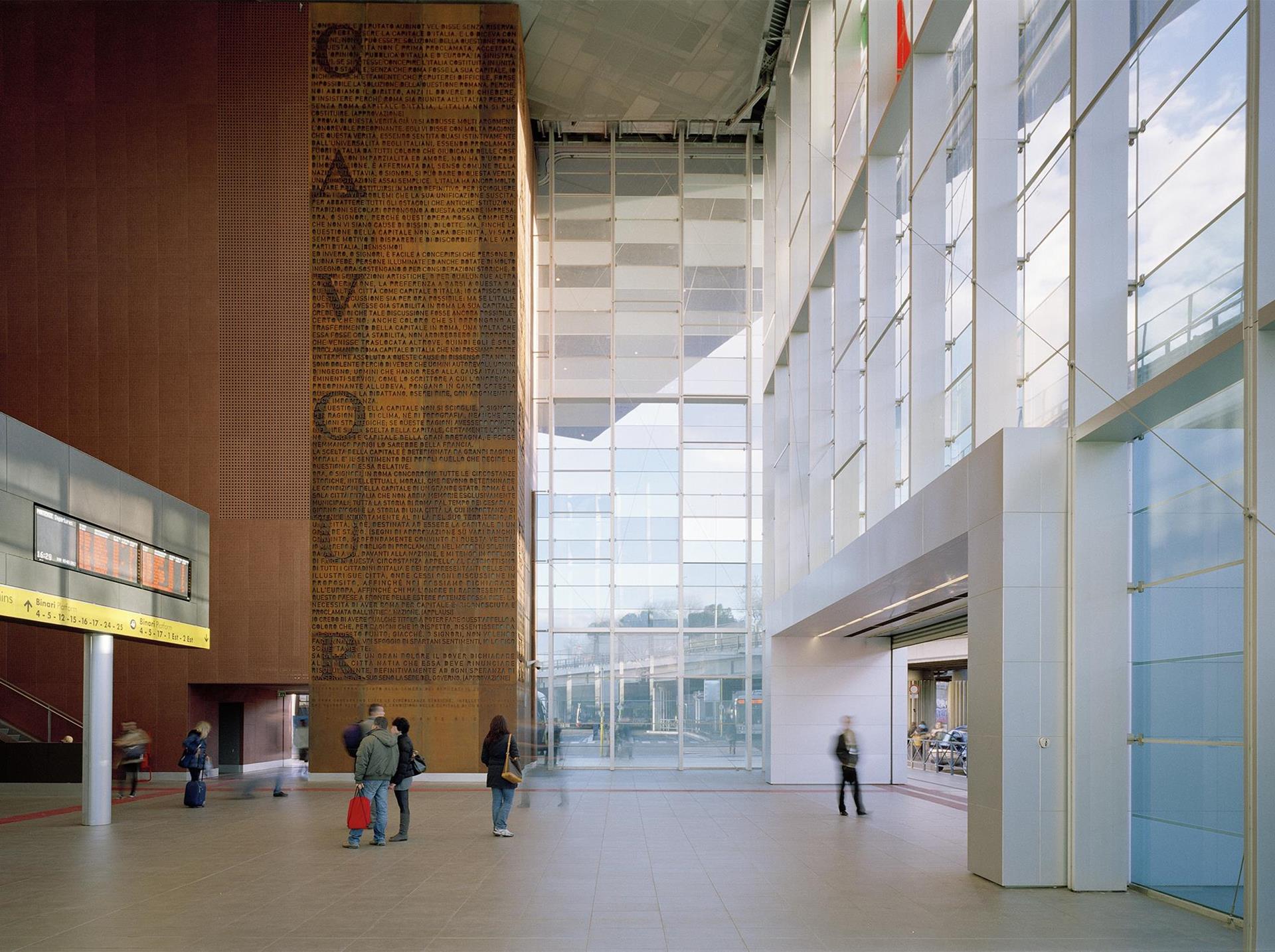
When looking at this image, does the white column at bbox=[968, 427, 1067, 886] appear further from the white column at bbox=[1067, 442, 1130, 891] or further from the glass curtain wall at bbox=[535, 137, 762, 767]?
the glass curtain wall at bbox=[535, 137, 762, 767]

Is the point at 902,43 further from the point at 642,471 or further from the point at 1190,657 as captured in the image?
the point at 642,471

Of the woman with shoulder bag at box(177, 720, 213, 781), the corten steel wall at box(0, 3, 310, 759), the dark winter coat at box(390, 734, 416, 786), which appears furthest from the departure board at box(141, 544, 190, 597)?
the dark winter coat at box(390, 734, 416, 786)

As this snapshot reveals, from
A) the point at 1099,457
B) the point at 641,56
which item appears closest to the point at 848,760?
the point at 1099,457

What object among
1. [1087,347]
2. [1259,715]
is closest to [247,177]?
[1087,347]

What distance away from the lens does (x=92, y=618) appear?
46.1 ft

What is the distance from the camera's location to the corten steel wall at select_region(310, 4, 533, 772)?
69.9 feet

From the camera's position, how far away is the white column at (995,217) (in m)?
11.3

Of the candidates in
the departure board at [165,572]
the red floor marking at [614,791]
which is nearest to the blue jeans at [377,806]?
the departure board at [165,572]

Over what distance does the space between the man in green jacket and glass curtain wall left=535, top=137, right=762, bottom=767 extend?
1575 cm

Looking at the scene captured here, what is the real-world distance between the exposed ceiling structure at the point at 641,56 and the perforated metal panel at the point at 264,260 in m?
5.04

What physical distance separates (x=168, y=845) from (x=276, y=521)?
9.97 meters

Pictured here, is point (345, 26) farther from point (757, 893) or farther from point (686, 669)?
point (757, 893)

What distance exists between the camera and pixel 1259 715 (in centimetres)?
689

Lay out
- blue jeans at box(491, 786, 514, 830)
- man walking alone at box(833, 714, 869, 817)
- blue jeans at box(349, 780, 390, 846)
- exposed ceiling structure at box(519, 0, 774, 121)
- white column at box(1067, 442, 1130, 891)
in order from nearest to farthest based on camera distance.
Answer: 1. white column at box(1067, 442, 1130, 891)
2. blue jeans at box(349, 780, 390, 846)
3. blue jeans at box(491, 786, 514, 830)
4. man walking alone at box(833, 714, 869, 817)
5. exposed ceiling structure at box(519, 0, 774, 121)
